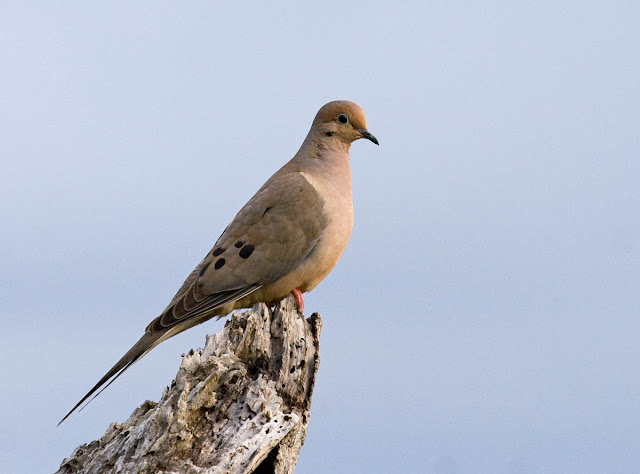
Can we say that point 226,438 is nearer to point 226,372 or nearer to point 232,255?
point 226,372

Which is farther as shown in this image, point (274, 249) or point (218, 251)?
point (218, 251)

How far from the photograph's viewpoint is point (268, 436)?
207 inches

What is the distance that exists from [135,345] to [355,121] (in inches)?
109

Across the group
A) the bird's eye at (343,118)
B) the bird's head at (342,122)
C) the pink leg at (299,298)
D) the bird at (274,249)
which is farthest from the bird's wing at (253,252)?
the bird's eye at (343,118)

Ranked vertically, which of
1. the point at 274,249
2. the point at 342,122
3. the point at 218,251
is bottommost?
the point at 218,251

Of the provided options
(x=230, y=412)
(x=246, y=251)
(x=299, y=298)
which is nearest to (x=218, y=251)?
(x=246, y=251)

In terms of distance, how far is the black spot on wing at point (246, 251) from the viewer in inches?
272

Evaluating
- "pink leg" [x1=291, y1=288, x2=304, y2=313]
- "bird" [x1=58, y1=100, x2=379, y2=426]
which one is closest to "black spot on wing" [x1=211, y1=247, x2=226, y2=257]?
"bird" [x1=58, y1=100, x2=379, y2=426]

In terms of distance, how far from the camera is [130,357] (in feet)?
20.2

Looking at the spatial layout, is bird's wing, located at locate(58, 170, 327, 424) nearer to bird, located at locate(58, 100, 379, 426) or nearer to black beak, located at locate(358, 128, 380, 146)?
bird, located at locate(58, 100, 379, 426)

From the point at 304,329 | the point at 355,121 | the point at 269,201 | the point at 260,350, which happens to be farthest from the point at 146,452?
the point at 355,121

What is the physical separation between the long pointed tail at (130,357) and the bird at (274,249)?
16 millimetres

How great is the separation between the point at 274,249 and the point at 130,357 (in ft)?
4.73

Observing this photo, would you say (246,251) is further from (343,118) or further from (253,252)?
(343,118)
